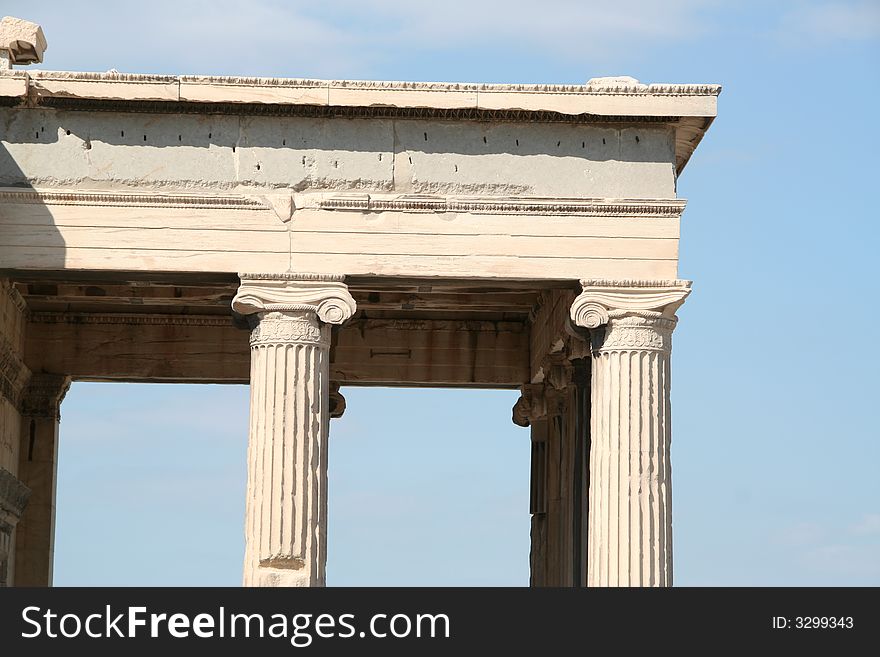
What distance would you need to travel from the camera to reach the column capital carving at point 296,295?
31266 mm

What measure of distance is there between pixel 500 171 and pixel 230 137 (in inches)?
163

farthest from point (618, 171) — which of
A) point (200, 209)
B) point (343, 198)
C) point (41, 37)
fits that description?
point (41, 37)

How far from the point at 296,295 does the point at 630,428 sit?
5400 mm

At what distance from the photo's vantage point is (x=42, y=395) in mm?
39188

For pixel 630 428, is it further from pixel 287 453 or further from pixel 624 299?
pixel 287 453

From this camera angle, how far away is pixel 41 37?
32.0 metres

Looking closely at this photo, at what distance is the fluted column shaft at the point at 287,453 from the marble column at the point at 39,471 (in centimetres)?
903

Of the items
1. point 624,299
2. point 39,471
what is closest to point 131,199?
point 624,299

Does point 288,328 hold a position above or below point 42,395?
below

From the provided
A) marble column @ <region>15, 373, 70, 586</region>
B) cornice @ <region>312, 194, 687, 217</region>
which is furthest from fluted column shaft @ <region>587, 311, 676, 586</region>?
marble column @ <region>15, 373, 70, 586</region>

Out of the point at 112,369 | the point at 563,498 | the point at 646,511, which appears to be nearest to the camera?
the point at 646,511

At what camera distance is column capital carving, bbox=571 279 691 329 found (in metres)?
31.4

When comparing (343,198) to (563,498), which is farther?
(563,498)
